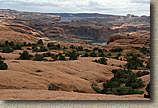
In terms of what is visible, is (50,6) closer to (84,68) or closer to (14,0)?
(14,0)

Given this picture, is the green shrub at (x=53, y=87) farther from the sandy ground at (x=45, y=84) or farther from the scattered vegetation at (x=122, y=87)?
the scattered vegetation at (x=122, y=87)

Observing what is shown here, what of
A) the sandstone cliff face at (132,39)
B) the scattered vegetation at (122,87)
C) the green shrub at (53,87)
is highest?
the green shrub at (53,87)

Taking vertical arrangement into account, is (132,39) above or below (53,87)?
below

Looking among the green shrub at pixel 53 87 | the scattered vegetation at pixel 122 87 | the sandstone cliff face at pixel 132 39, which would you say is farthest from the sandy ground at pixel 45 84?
the sandstone cliff face at pixel 132 39

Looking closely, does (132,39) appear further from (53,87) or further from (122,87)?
(53,87)

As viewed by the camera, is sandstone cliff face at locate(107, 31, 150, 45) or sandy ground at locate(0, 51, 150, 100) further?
sandstone cliff face at locate(107, 31, 150, 45)

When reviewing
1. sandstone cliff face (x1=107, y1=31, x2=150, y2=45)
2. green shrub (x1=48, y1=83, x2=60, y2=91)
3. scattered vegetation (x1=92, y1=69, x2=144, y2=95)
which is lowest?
sandstone cliff face (x1=107, y1=31, x2=150, y2=45)

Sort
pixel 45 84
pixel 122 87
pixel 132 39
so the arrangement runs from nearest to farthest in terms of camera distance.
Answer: pixel 45 84 < pixel 122 87 < pixel 132 39

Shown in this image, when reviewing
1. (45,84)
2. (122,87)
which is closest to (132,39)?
(122,87)

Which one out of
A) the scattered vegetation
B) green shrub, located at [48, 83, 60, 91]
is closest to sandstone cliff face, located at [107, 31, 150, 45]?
the scattered vegetation

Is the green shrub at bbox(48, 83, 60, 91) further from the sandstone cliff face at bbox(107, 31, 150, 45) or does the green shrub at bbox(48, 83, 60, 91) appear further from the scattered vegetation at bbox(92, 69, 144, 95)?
the sandstone cliff face at bbox(107, 31, 150, 45)

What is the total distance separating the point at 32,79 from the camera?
6754 millimetres

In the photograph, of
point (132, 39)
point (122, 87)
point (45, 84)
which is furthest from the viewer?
point (132, 39)

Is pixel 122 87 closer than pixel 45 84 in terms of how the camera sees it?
No
